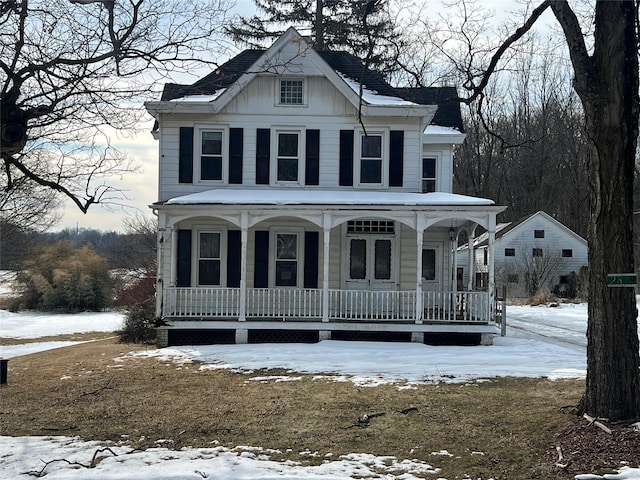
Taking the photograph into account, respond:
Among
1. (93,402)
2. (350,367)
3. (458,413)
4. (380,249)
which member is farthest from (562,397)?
(380,249)

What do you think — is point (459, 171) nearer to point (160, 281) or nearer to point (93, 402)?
point (160, 281)

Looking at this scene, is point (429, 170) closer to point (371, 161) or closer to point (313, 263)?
point (371, 161)

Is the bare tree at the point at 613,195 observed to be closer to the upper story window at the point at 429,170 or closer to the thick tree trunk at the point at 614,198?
the thick tree trunk at the point at 614,198

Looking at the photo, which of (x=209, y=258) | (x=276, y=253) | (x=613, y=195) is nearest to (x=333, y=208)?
(x=276, y=253)

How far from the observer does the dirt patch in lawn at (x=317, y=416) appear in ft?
19.9

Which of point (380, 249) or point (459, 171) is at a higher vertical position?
point (459, 171)

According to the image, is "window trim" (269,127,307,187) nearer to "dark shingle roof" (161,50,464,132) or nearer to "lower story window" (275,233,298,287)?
"lower story window" (275,233,298,287)

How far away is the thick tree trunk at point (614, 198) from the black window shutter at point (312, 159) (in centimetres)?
1005

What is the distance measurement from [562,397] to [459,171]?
38.2 meters

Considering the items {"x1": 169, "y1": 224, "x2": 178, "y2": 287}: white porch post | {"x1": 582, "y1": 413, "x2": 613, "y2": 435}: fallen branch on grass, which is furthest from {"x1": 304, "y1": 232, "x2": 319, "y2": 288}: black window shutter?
{"x1": 582, "y1": 413, "x2": 613, "y2": 435}: fallen branch on grass

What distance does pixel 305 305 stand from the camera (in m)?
14.7

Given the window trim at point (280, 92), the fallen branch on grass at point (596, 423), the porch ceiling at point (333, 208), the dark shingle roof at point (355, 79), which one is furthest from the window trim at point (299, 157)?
the fallen branch on grass at point (596, 423)

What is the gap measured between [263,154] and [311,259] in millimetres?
3151

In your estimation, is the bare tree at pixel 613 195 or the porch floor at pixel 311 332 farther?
the porch floor at pixel 311 332
